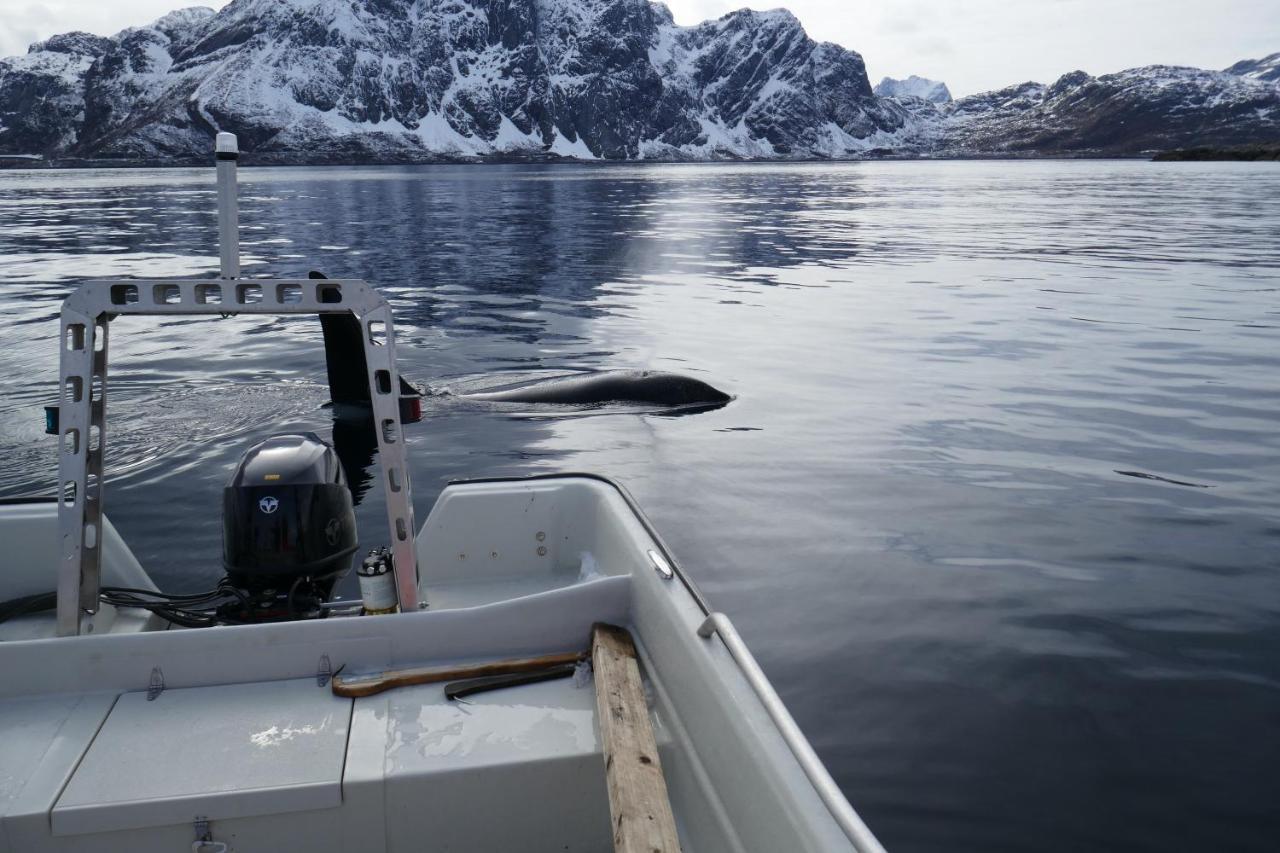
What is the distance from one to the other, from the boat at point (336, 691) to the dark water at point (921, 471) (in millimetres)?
1971

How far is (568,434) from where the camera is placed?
15.5 metres

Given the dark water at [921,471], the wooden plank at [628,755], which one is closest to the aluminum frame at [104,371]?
the wooden plank at [628,755]

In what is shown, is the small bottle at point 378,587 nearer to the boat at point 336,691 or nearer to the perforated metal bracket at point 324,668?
the boat at point 336,691

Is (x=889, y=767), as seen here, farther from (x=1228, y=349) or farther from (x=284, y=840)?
(x=1228, y=349)

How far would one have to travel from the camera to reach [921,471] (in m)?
13.2

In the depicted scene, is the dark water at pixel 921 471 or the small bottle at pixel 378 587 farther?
the dark water at pixel 921 471

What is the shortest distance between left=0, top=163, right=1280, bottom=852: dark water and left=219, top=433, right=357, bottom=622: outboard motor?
361cm

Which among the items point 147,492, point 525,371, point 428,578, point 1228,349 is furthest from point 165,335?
point 1228,349

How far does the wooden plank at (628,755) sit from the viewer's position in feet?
13.4

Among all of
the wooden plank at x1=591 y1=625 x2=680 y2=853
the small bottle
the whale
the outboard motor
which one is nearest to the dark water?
the whale

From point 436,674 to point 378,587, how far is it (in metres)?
0.73

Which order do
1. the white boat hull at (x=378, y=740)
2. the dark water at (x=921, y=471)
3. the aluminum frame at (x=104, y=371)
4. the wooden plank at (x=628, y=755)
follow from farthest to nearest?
1. the dark water at (x=921, y=471)
2. the aluminum frame at (x=104, y=371)
3. the white boat hull at (x=378, y=740)
4. the wooden plank at (x=628, y=755)

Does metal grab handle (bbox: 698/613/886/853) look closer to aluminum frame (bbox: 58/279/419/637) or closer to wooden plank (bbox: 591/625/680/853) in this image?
wooden plank (bbox: 591/625/680/853)

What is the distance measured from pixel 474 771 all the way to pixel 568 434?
10.7 meters
